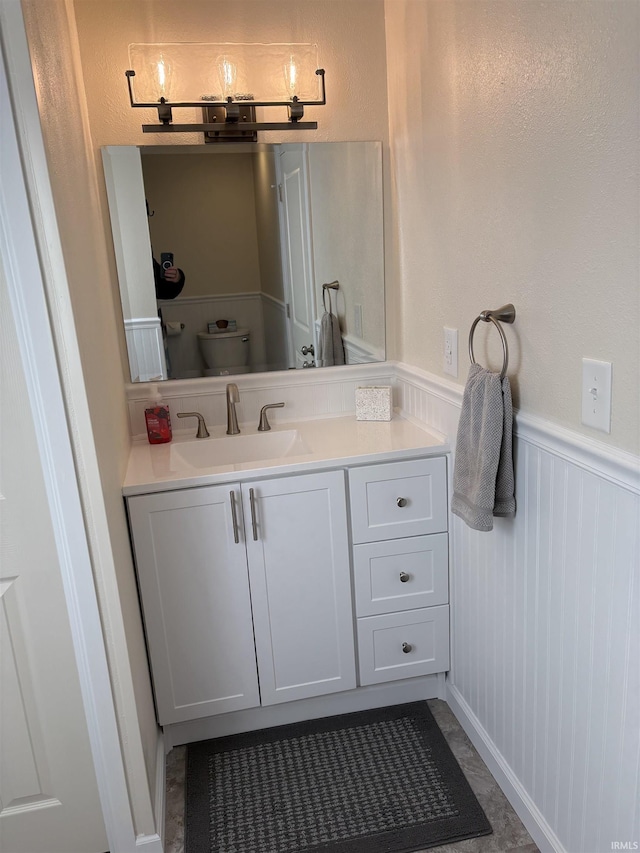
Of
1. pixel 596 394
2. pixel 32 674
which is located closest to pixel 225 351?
pixel 32 674

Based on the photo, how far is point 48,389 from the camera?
1.28 metres

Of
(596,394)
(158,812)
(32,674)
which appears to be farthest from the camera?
(158,812)

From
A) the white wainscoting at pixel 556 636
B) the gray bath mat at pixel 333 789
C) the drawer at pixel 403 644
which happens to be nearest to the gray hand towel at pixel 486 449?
the white wainscoting at pixel 556 636

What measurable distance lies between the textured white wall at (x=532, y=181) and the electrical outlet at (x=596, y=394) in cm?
2

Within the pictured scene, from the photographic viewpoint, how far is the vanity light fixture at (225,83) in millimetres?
1971

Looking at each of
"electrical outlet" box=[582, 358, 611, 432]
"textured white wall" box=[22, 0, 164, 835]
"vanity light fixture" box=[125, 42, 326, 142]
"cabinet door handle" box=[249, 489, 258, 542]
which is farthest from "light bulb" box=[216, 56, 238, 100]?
"electrical outlet" box=[582, 358, 611, 432]

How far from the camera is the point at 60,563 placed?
1.40m

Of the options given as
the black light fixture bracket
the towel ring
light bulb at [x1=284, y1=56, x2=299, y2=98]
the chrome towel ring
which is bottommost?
the chrome towel ring

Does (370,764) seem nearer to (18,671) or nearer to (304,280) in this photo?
(18,671)

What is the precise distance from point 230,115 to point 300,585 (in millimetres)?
1476

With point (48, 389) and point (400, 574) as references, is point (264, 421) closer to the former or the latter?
point (400, 574)

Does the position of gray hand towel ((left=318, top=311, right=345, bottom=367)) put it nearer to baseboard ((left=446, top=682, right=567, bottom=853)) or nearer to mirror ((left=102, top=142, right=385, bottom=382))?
mirror ((left=102, top=142, right=385, bottom=382))

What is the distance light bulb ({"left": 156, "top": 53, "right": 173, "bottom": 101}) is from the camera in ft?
6.46

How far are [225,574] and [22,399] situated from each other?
2.60 feet
